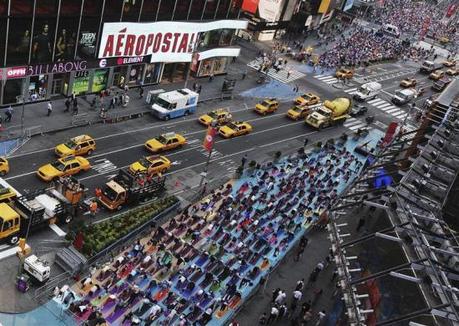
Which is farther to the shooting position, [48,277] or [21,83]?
[21,83]

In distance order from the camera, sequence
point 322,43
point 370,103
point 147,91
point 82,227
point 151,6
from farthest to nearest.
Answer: point 322,43
point 370,103
point 147,91
point 151,6
point 82,227

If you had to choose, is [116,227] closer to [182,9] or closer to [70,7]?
[70,7]

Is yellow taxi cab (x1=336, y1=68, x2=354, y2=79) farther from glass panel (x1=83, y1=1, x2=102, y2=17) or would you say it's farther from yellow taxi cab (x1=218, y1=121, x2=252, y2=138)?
glass panel (x1=83, y1=1, x2=102, y2=17)

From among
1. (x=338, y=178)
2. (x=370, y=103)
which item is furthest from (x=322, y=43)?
(x=338, y=178)

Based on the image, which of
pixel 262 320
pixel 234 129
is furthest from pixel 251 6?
pixel 262 320

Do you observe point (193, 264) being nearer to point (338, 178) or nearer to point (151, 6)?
point (338, 178)

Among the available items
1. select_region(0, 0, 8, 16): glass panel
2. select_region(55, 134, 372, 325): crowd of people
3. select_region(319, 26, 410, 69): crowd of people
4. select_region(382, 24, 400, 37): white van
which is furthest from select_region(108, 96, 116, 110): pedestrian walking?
select_region(382, 24, 400, 37): white van

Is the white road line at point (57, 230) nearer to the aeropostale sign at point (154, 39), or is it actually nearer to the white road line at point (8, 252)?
the white road line at point (8, 252)
